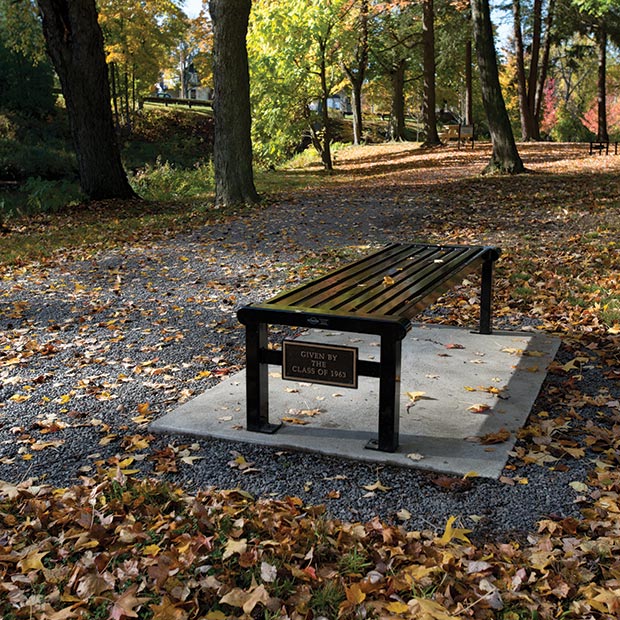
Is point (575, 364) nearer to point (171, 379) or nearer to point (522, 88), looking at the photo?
point (171, 379)

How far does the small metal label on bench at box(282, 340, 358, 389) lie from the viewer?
12.6ft

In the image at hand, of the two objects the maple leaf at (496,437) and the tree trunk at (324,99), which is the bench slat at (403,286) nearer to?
the maple leaf at (496,437)

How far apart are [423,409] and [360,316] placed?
3.25 ft

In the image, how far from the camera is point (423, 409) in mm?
4520

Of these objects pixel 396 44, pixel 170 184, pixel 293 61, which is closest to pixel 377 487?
pixel 170 184

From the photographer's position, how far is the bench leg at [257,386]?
416cm

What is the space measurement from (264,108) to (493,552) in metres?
20.7

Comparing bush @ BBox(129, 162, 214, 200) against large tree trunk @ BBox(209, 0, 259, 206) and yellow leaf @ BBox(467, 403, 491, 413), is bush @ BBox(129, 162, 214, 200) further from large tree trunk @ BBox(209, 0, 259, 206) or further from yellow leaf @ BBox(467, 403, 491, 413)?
yellow leaf @ BBox(467, 403, 491, 413)

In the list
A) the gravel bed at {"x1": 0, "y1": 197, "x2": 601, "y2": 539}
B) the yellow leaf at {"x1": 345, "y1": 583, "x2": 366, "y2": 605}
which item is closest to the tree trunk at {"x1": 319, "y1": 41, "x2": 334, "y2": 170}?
the gravel bed at {"x1": 0, "y1": 197, "x2": 601, "y2": 539}

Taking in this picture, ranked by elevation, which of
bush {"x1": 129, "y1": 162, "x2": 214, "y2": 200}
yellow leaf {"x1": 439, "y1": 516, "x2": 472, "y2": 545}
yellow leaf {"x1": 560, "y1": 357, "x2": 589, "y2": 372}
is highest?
bush {"x1": 129, "y1": 162, "x2": 214, "y2": 200}

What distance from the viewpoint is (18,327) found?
22.4ft

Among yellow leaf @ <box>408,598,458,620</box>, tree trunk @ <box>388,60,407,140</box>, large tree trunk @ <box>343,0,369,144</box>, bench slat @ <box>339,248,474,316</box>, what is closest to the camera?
yellow leaf @ <box>408,598,458,620</box>

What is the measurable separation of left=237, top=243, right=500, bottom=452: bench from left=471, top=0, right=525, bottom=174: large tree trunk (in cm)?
1127

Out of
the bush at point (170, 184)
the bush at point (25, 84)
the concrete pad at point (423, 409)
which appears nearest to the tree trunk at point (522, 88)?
the bush at point (170, 184)
